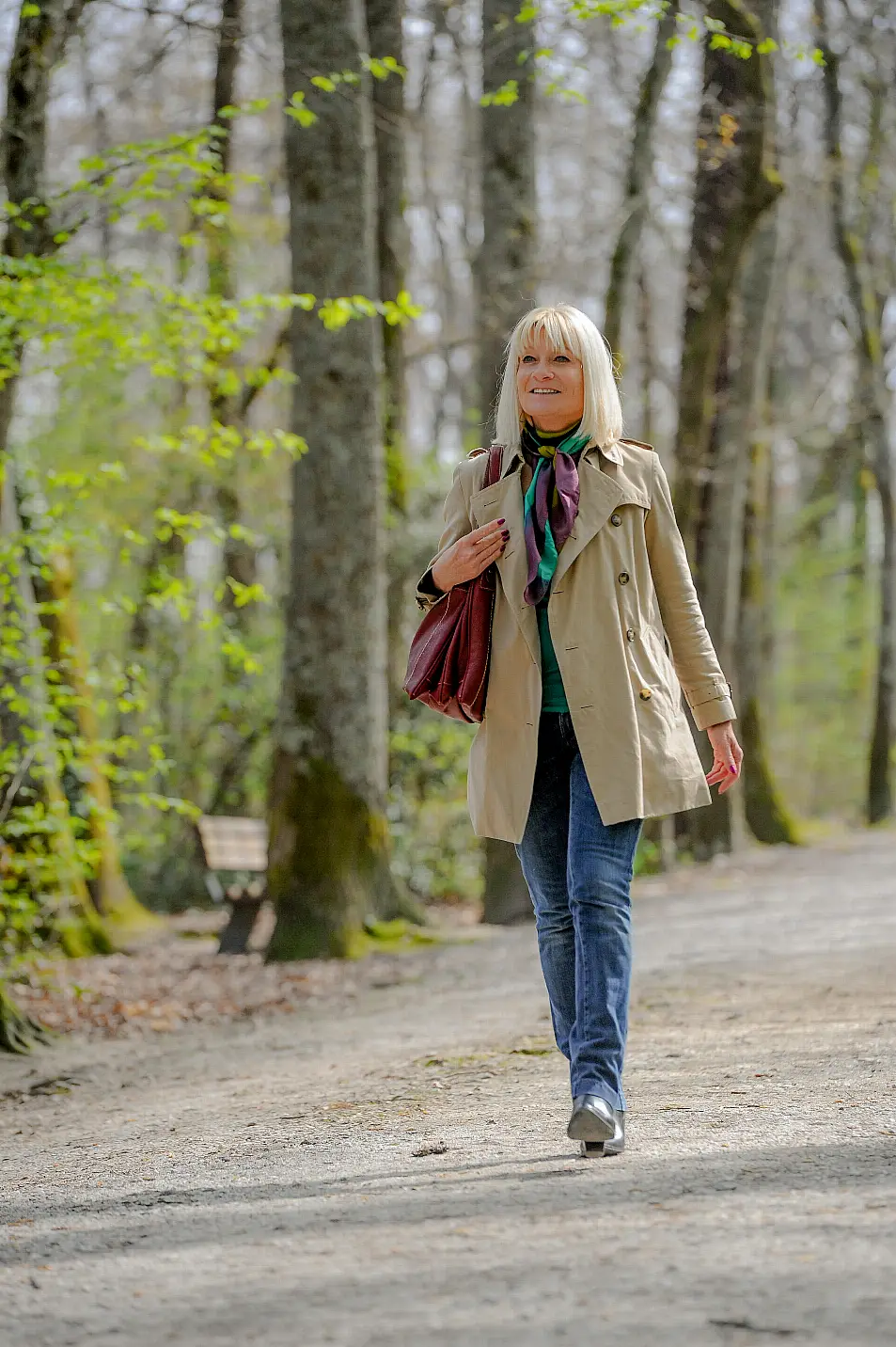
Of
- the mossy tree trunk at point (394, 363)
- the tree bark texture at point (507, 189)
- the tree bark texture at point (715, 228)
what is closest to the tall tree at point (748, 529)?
the tree bark texture at point (715, 228)

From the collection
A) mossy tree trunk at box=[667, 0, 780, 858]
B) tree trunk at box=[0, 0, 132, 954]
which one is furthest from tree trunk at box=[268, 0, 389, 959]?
mossy tree trunk at box=[667, 0, 780, 858]

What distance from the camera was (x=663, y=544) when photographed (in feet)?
15.0

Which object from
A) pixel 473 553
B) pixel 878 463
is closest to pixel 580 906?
pixel 473 553

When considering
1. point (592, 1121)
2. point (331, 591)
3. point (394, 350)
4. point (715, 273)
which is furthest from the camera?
→ point (715, 273)

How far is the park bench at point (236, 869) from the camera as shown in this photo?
37.5 feet

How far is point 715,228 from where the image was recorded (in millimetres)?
16344

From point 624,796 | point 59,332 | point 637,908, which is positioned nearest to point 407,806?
point 637,908

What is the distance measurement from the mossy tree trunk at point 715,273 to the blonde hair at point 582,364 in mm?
10338

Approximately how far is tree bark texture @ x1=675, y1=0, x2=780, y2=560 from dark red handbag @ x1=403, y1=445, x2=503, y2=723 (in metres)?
10.9

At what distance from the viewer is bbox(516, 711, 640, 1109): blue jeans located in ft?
14.0

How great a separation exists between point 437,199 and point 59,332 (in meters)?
17.1

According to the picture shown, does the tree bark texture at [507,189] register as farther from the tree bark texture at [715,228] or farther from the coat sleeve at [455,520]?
the coat sleeve at [455,520]

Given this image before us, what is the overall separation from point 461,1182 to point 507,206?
32.0 feet

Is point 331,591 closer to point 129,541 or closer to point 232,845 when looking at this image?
point 129,541
